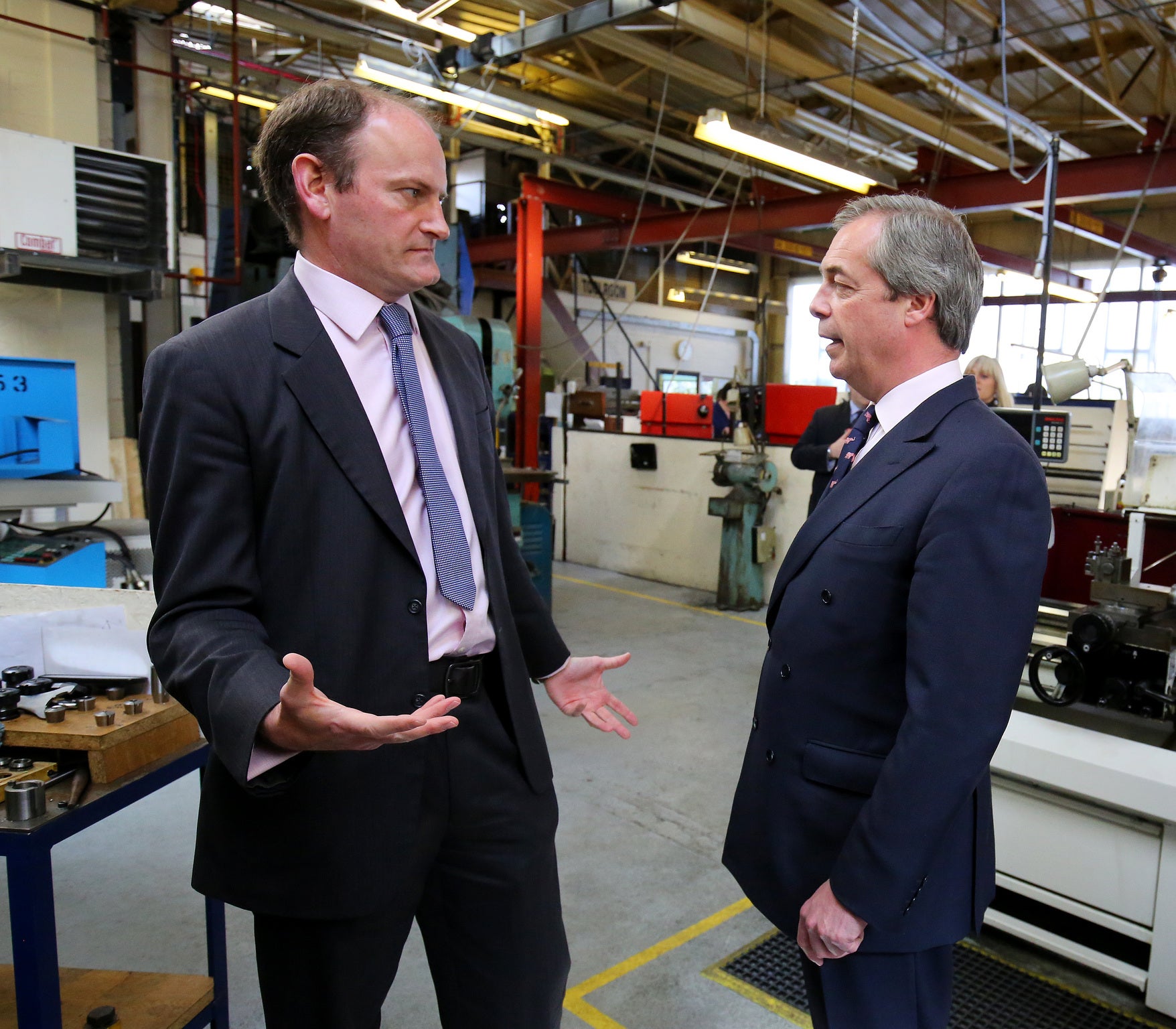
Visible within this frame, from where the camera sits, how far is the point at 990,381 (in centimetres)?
349

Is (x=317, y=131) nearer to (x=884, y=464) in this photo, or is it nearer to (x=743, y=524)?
(x=884, y=464)

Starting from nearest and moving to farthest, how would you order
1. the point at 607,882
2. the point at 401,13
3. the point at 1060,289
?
the point at 607,882
the point at 401,13
the point at 1060,289

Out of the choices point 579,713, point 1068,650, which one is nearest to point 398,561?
point 579,713

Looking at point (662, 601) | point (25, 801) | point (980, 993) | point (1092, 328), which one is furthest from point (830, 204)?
point (25, 801)

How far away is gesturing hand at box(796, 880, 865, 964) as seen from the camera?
104cm

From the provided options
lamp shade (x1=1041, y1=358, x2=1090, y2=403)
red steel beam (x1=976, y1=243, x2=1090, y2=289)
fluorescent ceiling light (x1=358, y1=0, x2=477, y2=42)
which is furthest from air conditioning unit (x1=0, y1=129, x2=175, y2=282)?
A: red steel beam (x1=976, y1=243, x2=1090, y2=289)

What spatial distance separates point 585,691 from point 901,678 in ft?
1.58

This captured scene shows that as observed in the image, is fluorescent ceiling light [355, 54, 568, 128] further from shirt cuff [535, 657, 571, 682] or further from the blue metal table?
the blue metal table

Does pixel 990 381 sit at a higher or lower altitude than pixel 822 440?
higher

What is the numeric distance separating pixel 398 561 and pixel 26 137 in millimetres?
2946

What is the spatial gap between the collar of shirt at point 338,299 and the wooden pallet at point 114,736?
0.67 meters

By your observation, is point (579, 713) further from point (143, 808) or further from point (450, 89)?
point (450, 89)

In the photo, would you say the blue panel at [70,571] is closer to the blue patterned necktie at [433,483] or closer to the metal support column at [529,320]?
the blue patterned necktie at [433,483]

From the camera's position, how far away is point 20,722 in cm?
130
